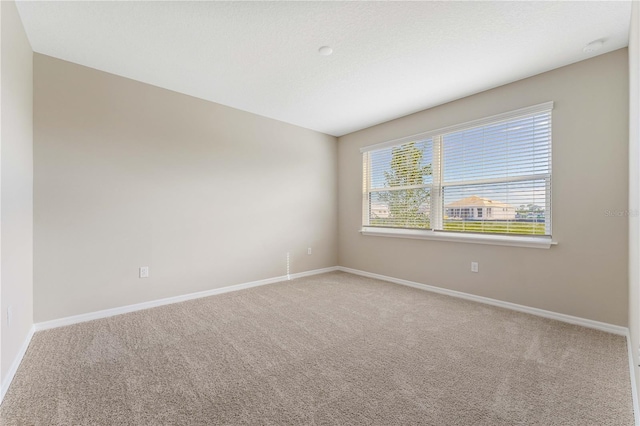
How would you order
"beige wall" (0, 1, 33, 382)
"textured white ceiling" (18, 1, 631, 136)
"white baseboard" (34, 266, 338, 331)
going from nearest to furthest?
"beige wall" (0, 1, 33, 382) → "textured white ceiling" (18, 1, 631, 136) → "white baseboard" (34, 266, 338, 331)

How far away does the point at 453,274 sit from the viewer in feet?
11.6

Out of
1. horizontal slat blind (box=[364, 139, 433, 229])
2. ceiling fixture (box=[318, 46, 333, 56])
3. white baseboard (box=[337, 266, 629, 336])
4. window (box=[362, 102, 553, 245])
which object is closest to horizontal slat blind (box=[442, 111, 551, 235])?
window (box=[362, 102, 553, 245])

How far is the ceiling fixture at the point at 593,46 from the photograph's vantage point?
7.65 ft

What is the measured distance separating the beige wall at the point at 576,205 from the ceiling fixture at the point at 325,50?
6.47 feet

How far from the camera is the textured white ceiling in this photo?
1987mm

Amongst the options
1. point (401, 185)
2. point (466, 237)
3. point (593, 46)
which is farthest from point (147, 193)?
point (593, 46)

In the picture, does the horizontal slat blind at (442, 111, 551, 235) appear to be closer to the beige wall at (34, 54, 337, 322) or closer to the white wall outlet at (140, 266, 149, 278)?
the beige wall at (34, 54, 337, 322)

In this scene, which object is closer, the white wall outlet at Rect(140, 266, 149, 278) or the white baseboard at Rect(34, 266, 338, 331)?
the white baseboard at Rect(34, 266, 338, 331)

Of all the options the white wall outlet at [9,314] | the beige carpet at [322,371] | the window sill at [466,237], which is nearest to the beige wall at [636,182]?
the beige carpet at [322,371]

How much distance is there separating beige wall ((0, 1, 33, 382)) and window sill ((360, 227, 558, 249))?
398cm

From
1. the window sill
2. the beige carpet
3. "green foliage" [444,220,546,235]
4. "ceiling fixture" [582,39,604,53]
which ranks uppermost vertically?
"ceiling fixture" [582,39,604,53]

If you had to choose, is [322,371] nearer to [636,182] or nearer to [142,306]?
[636,182]

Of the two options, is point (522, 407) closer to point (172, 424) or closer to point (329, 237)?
point (172, 424)

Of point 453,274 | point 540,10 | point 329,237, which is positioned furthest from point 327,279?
point 540,10
